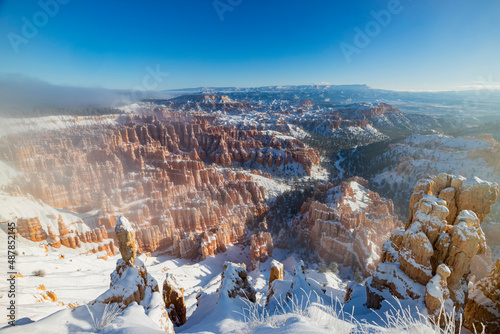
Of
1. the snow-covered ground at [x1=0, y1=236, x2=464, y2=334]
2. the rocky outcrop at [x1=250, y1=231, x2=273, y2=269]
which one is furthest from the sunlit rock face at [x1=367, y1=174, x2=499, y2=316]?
the rocky outcrop at [x1=250, y1=231, x2=273, y2=269]

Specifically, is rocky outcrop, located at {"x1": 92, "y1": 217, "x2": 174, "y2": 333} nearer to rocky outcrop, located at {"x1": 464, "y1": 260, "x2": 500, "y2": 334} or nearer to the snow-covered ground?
the snow-covered ground

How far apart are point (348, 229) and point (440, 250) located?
57.9 feet

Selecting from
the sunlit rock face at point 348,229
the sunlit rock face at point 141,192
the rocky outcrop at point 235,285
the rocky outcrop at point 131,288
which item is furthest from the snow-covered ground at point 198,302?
the sunlit rock face at point 348,229

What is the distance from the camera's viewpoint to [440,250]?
9.36 m

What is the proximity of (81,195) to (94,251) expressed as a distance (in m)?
12.8

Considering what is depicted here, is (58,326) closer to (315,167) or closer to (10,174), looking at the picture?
(10,174)

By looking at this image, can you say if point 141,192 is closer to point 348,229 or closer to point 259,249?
point 259,249

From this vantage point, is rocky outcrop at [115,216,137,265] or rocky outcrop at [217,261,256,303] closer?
rocky outcrop at [115,216,137,265]

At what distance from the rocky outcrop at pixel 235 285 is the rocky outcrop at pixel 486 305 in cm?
833

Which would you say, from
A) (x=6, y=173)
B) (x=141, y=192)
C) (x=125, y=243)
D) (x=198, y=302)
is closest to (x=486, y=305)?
(x=198, y=302)

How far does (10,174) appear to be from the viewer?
3134 centimetres

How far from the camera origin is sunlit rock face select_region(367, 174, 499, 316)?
8.64m

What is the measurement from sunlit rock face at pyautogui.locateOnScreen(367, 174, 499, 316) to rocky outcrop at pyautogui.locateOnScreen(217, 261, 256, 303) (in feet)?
17.9

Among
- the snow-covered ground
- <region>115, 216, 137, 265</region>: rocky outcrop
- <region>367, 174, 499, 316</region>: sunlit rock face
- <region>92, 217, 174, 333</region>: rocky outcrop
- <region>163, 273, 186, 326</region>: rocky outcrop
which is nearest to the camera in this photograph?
the snow-covered ground
